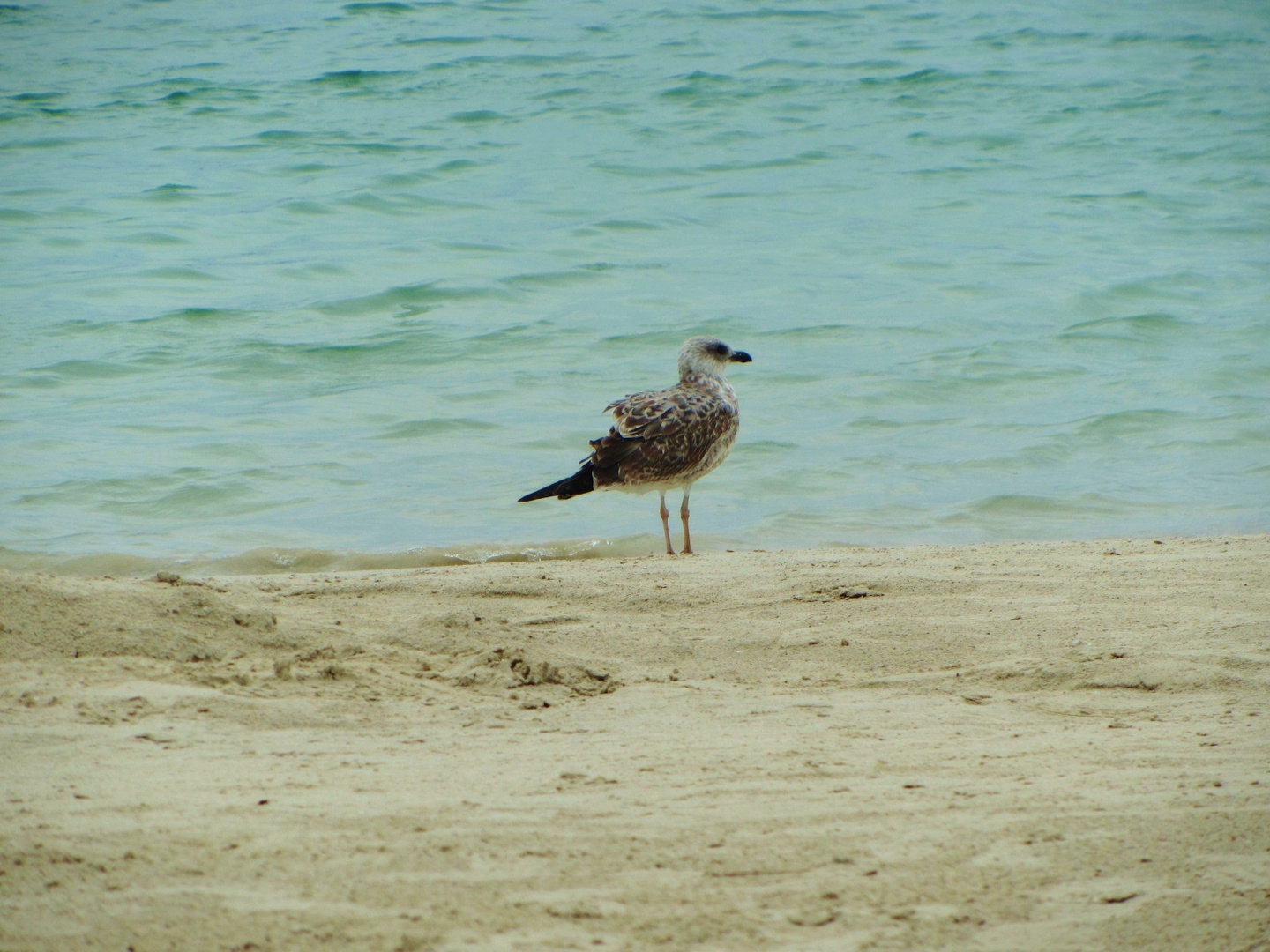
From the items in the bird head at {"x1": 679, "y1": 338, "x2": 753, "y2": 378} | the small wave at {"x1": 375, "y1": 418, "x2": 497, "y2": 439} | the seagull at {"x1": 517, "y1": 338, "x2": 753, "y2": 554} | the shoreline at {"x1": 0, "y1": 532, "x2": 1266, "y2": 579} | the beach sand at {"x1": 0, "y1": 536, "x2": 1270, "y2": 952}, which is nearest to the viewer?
the beach sand at {"x1": 0, "y1": 536, "x2": 1270, "y2": 952}

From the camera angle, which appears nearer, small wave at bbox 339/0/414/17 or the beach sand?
the beach sand

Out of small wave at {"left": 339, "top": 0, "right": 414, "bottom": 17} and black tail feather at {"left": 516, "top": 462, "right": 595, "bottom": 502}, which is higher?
small wave at {"left": 339, "top": 0, "right": 414, "bottom": 17}

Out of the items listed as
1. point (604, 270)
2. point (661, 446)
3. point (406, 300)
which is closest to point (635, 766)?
point (661, 446)

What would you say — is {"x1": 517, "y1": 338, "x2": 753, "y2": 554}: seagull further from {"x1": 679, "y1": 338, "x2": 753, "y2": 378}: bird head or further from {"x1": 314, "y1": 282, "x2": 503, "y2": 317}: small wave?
{"x1": 314, "y1": 282, "x2": 503, "y2": 317}: small wave

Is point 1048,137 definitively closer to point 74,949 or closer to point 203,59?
point 203,59

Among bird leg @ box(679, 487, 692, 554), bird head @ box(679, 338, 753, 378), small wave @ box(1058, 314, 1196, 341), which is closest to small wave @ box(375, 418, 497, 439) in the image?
bird head @ box(679, 338, 753, 378)

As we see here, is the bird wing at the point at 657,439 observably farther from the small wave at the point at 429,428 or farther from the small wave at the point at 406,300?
the small wave at the point at 406,300

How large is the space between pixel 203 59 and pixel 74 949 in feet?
72.7

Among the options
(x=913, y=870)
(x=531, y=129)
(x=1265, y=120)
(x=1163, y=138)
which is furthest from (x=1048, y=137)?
(x=913, y=870)

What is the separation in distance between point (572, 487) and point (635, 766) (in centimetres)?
376

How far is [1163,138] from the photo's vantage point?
63.9 feet

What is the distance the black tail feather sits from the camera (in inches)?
278

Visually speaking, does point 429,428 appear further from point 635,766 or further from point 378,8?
point 378,8

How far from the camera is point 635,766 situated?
11.3 ft
